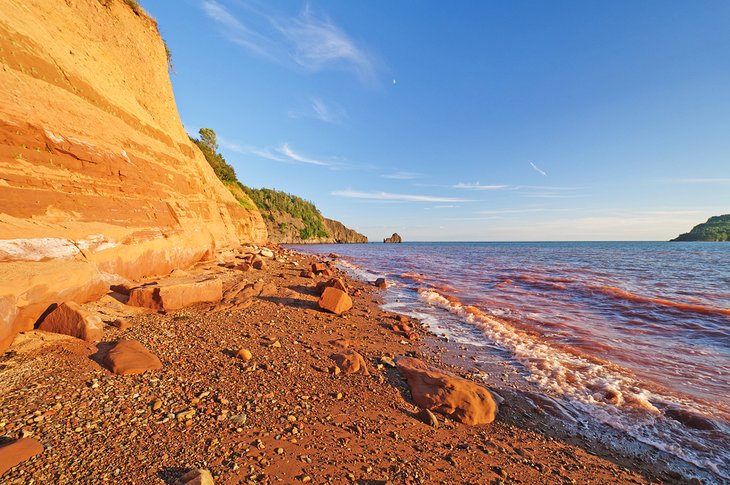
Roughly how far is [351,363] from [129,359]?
3.73 meters

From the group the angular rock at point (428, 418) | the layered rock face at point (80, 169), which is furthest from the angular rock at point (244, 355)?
the layered rock face at point (80, 169)

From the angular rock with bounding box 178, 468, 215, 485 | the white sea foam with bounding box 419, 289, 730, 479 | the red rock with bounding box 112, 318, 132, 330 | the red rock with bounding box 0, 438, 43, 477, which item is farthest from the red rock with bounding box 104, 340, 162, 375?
the white sea foam with bounding box 419, 289, 730, 479

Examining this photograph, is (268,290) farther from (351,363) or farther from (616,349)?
(616,349)

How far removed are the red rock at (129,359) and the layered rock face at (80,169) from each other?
1.59 meters

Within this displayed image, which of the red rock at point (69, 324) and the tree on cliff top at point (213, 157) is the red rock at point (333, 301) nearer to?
the red rock at point (69, 324)

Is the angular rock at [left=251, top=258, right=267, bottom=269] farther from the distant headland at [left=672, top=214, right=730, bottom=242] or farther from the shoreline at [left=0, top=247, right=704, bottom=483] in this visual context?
the distant headland at [left=672, top=214, right=730, bottom=242]

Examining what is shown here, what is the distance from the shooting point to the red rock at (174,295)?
23.7 feet

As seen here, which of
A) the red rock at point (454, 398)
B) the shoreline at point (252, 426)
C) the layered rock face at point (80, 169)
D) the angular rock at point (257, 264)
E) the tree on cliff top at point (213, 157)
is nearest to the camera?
the shoreline at point (252, 426)

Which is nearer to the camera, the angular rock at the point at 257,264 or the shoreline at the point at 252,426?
the shoreline at the point at 252,426

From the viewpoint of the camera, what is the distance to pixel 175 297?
25.2 ft

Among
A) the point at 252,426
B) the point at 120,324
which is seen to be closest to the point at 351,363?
the point at 252,426

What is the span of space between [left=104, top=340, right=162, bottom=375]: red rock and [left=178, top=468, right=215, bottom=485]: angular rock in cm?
255

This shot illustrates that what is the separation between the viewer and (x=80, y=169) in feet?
25.1

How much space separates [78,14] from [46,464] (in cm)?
1667
